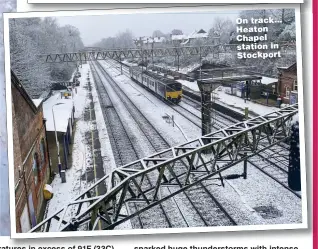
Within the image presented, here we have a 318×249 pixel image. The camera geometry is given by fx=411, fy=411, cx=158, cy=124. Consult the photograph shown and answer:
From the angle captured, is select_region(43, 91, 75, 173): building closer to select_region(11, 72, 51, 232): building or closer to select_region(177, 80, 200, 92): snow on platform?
select_region(11, 72, 51, 232): building

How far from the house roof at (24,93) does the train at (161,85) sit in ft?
5.99

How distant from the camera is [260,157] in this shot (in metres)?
7.77

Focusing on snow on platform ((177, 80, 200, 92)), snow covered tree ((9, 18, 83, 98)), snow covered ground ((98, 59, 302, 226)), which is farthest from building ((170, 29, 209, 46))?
snow covered tree ((9, 18, 83, 98))

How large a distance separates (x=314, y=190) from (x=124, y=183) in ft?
10.8

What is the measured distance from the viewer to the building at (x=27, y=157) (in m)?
6.86

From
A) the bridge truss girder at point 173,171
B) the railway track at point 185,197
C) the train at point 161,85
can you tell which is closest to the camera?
the bridge truss girder at point 173,171

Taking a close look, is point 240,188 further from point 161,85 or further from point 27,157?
point 27,157

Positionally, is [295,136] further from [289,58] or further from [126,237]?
[126,237]

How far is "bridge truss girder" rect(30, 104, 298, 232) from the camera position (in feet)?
21.6

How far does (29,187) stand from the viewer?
23.0 feet

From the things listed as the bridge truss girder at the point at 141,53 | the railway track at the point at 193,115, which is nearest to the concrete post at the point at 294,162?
the railway track at the point at 193,115

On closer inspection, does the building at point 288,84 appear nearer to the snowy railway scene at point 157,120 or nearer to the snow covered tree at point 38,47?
the snowy railway scene at point 157,120

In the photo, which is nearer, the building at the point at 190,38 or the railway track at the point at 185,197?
the railway track at the point at 185,197

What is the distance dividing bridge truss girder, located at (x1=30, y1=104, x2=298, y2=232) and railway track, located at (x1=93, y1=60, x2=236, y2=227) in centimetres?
20
